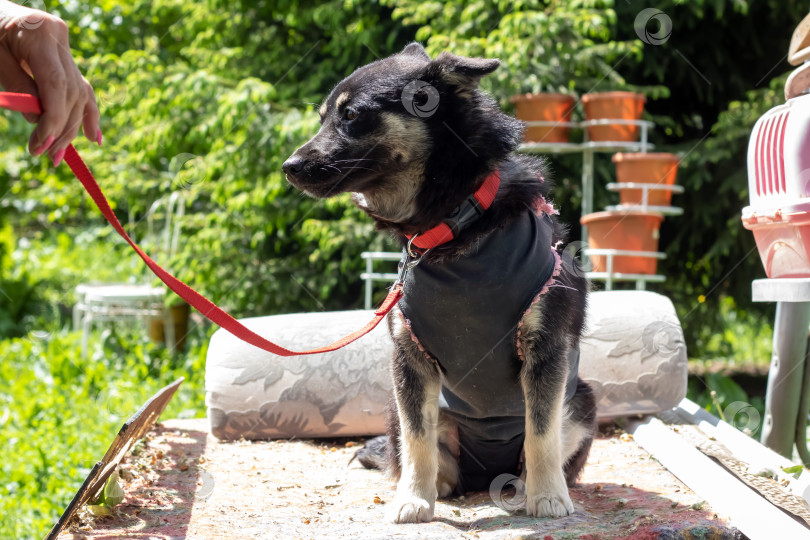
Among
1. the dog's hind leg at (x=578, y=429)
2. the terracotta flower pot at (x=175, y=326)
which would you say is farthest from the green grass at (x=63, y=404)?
the dog's hind leg at (x=578, y=429)

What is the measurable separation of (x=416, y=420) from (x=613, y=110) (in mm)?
3773

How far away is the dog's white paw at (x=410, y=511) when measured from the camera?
8.37 feet

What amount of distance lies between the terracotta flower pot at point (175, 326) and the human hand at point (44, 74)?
5.85 meters

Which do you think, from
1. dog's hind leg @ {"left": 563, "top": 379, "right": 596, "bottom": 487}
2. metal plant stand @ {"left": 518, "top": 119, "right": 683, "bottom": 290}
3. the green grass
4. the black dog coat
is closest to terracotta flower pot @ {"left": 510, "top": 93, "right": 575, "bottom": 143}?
metal plant stand @ {"left": 518, "top": 119, "right": 683, "bottom": 290}

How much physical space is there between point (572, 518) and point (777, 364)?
5.37 feet

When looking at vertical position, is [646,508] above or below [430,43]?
below

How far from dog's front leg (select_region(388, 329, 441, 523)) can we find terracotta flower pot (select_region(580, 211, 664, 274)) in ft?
10.7

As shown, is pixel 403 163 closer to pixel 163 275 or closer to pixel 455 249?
pixel 455 249

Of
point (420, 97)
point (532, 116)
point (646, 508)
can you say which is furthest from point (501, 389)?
point (532, 116)

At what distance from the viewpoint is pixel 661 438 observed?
346 cm

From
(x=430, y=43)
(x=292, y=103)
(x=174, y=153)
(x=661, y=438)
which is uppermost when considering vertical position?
(x=430, y=43)

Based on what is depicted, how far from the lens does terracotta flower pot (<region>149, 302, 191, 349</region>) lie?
303 inches

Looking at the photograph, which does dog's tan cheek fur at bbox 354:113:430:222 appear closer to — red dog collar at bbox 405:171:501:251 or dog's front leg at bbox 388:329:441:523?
red dog collar at bbox 405:171:501:251

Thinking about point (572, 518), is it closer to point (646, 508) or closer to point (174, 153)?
point (646, 508)
